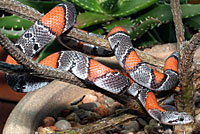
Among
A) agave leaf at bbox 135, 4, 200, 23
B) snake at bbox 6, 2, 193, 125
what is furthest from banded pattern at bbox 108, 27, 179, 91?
agave leaf at bbox 135, 4, 200, 23

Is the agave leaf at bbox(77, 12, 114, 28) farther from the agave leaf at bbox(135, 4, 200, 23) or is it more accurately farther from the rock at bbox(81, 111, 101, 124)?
the rock at bbox(81, 111, 101, 124)

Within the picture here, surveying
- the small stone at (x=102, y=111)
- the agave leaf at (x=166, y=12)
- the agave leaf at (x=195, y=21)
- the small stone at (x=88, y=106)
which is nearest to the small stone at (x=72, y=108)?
the small stone at (x=88, y=106)

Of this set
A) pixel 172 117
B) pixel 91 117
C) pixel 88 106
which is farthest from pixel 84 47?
pixel 172 117

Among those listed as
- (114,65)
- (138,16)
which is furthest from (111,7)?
(114,65)

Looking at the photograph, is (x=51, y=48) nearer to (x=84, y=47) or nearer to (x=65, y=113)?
(x=84, y=47)

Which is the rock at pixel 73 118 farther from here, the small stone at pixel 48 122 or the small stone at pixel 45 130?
the small stone at pixel 45 130

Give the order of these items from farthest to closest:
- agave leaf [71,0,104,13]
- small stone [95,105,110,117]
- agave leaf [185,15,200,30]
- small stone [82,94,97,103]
Result: agave leaf [185,15,200,30]
agave leaf [71,0,104,13]
small stone [82,94,97,103]
small stone [95,105,110,117]

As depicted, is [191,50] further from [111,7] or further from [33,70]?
[111,7]
